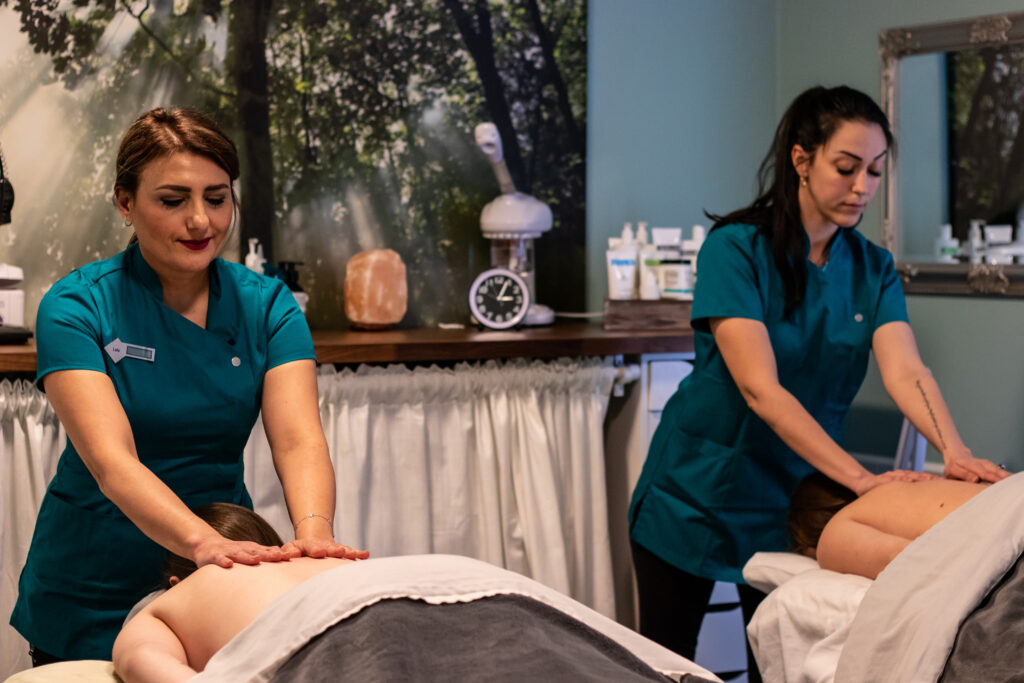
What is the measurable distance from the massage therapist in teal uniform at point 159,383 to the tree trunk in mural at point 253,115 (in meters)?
1.20

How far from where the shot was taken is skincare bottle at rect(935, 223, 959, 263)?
292 centimetres

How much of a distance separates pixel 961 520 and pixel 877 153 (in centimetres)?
68

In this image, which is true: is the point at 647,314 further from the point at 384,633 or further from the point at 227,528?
the point at 384,633

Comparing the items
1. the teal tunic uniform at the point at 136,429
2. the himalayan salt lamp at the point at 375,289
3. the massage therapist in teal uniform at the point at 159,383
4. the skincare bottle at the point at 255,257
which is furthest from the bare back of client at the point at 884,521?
the skincare bottle at the point at 255,257

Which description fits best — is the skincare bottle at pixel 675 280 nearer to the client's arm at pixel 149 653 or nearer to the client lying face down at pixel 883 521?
the client lying face down at pixel 883 521

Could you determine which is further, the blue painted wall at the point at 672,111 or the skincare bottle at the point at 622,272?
the blue painted wall at the point at 672,111

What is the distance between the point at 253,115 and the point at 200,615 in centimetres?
175

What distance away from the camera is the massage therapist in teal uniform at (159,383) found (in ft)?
4.92

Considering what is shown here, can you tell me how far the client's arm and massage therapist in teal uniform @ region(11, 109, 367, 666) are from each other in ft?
0.44

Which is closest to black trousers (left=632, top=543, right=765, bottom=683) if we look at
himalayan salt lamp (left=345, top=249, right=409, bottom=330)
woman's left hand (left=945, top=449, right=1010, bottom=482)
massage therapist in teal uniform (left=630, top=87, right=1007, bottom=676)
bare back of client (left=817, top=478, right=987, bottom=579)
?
massage therapist in teal uniform (left=630, top=87, right=1007, bottom=676)

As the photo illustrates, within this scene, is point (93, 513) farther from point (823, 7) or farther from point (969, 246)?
point (823, 7)

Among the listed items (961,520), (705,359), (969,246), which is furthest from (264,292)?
(969,246)

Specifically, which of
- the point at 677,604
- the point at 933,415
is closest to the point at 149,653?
the point at 677,604

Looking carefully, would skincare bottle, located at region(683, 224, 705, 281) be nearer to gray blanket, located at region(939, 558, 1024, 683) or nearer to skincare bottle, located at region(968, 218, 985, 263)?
skincare bottle, located at region(968, 218, 985, 263)
